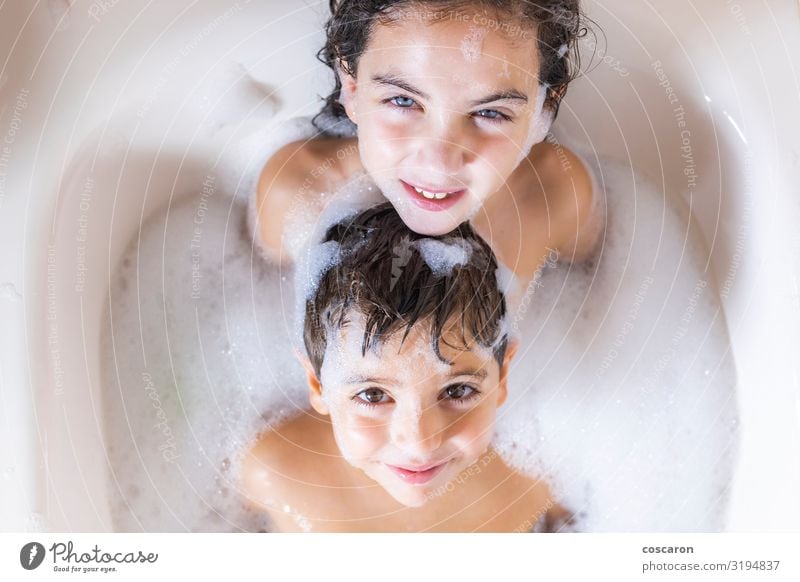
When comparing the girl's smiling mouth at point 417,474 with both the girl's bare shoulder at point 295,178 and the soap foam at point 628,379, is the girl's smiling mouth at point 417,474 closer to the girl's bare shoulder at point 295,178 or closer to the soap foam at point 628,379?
the soap foam at point 628,379

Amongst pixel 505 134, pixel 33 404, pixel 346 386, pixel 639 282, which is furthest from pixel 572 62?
pixel 33 404

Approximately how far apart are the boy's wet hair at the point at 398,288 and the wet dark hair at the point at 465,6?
0.11m

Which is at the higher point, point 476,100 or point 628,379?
point 476,100

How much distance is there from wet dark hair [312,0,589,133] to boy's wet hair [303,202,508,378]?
0.36 feet

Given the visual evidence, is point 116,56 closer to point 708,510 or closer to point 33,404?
point 33,404

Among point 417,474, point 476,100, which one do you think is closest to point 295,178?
point 476,100

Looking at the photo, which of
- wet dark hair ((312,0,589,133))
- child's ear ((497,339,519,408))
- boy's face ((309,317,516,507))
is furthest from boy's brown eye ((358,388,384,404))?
wet dark hair ((312,0,589,133))

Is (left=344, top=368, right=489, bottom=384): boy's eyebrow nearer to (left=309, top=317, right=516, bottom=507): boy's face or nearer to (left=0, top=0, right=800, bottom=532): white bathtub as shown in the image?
(left=309, top=317, right=516, bottom=507): boy's face

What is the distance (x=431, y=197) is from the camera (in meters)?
0.62

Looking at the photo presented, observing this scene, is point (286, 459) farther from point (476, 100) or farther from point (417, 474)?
point (476, 100)

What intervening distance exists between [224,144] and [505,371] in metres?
0.35

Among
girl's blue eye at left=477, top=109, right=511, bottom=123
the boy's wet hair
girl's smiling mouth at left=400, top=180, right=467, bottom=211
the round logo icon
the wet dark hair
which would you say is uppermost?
the wet dark hair

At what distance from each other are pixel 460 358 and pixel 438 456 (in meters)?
0.10

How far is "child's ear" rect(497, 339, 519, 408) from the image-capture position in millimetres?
640
